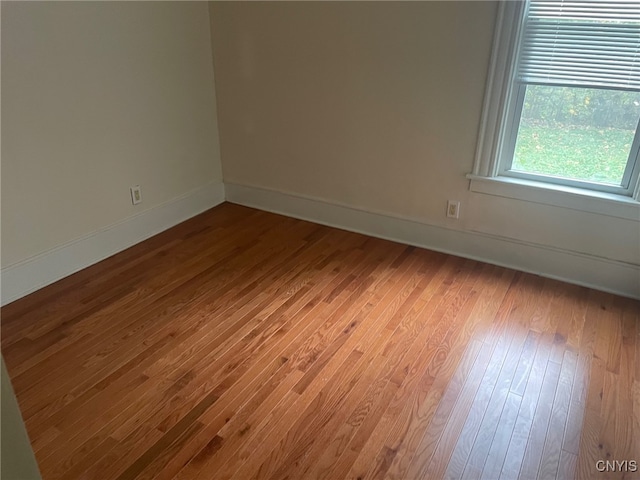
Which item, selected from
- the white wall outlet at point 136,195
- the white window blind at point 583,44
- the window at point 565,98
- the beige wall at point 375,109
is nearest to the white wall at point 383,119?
the beige wall at point 375,109

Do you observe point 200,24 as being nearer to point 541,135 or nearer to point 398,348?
point 541,135

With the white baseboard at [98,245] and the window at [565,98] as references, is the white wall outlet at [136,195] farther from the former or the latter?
the window at [565,98]

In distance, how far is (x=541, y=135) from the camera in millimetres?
2672

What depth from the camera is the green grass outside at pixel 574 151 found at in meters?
2.51

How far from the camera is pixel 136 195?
10.3 ft

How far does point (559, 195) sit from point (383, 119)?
1.12 metres

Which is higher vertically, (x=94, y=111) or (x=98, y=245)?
(x=94, y=111)

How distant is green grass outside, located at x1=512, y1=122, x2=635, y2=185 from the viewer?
8.24 feet

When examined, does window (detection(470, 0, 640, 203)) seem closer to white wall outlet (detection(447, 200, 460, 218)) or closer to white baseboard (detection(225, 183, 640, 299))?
white wall outlet (detection(447, 200, 460, 218))

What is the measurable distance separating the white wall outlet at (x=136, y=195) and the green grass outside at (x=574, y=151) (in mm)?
2354

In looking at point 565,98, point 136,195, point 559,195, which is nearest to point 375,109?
point 565,98

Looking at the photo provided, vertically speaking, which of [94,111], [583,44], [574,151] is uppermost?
[583,44]

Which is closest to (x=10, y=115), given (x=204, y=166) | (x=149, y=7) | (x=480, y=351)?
(x=149, y=7)

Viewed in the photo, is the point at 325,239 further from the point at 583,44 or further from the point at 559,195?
the point at 583,44
